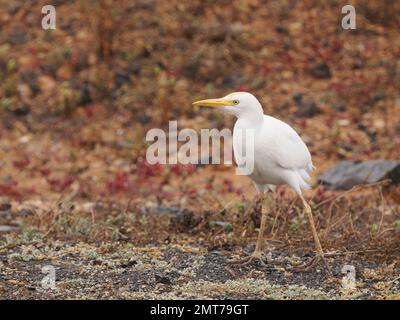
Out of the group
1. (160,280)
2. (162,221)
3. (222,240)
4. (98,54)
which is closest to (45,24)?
(98,54)

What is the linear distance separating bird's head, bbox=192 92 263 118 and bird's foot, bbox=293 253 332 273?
1082mm

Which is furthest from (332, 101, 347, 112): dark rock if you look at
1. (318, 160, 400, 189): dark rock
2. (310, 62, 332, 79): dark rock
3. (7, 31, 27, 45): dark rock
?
(7, 31, 27, 45): dark rock

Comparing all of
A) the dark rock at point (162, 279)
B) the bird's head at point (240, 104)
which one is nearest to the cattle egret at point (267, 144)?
the bird's head at point (240, 104)

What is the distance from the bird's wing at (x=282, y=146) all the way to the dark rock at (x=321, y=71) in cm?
533

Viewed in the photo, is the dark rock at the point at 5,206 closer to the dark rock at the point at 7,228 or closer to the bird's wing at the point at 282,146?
the dark rock at the point at 7,228

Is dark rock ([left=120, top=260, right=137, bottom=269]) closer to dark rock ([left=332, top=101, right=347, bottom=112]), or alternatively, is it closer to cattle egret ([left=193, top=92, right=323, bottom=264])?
cattle egret ([left=193, top=92, right=323, bottom=264])

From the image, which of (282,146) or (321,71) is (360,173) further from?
(282,146)

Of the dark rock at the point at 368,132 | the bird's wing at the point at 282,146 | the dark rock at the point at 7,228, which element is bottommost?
the dark rock at the point at 7,228

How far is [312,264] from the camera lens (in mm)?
6004

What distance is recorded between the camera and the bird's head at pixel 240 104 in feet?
19.4

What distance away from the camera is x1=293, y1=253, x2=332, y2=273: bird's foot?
5961 millimetres

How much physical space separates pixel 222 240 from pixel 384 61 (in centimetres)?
556

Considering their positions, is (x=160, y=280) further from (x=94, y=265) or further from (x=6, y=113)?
(x=6, y=113)

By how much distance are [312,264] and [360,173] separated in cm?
309
